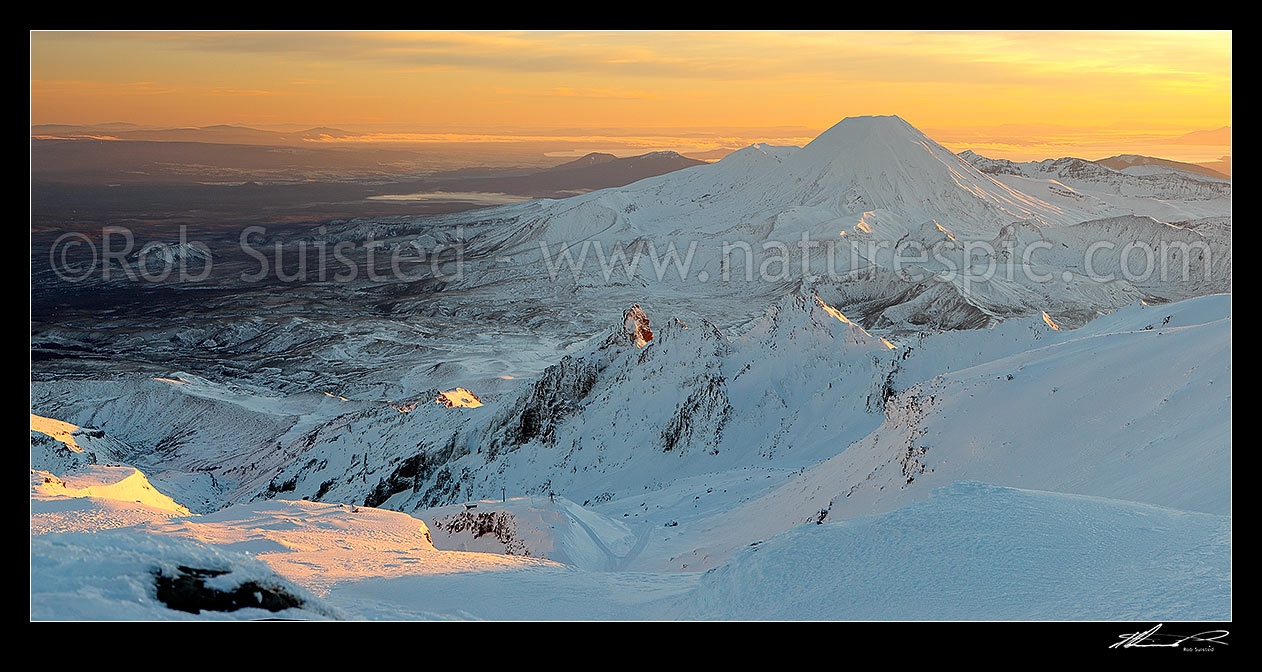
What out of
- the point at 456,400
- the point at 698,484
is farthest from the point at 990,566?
the point at 456,400

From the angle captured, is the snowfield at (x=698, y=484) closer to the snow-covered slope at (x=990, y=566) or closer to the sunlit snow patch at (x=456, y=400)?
the snow-covered slope at (x=990, y=566)

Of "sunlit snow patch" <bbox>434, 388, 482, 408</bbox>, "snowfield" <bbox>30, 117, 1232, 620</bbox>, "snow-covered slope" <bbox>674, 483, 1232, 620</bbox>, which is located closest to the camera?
"snow-covered slope" <bbox>674, 483, 1232, 620</bbox>

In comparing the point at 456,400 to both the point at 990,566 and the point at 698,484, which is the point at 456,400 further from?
the point at 990,566

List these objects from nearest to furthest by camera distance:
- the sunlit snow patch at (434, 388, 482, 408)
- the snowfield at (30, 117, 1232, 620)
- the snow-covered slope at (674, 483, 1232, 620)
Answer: the snow-covered slope at (674, 483, 1232, 620) → the snowfield at (30, 117, 1232, 620) → the sunlit snow patch at (434, 388, 482, 408)

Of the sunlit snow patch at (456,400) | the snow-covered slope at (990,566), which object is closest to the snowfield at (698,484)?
the snow-covered slope at (990,566)

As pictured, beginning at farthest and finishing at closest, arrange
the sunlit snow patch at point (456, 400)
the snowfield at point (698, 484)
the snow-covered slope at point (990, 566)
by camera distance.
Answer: the sunlit snow patch at point (456, 400) → the snowfield at point (698, 484) → the snow-covered slope at point (990, 566)

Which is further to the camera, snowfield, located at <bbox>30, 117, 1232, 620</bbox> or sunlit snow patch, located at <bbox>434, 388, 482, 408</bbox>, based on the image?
sunlit snow patch, located at <bbox>434, 388, 482, 408</bbox>

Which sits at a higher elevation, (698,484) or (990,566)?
(990,566)

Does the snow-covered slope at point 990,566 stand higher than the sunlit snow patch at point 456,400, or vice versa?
the snow-covered slope at point 990,566

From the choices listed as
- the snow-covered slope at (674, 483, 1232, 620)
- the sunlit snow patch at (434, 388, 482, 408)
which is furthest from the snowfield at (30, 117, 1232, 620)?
the sunlit snow patch at (434, 388, 482, 408)

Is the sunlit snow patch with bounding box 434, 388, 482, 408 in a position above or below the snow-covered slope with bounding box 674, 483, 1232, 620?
below

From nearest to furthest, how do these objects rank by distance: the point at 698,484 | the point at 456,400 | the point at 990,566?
the point at 990,566, the point at 698,484, the point at 456,400

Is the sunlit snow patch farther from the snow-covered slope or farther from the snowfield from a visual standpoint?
the snow-covered slope
